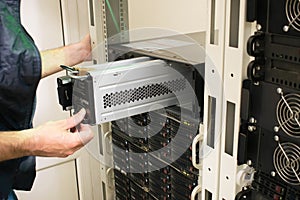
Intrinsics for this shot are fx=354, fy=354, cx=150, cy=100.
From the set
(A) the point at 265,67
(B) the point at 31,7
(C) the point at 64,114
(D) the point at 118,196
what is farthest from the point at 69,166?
(A) the point at 265,67

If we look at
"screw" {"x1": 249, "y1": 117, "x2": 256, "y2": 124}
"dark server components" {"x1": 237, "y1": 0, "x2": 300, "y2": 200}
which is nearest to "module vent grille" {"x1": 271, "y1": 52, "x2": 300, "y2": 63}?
"dark server components" {"x1": 237, "y1": 0, "x2": 300, "y2": 200}

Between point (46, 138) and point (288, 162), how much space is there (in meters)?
0.74

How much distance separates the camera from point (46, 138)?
1.16 m

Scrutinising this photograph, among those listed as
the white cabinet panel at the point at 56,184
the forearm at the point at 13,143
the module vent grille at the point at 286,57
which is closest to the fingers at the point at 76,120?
the forearm at the point at 13,143

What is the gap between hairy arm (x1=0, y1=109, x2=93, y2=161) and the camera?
3.76ft

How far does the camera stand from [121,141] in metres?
1.73

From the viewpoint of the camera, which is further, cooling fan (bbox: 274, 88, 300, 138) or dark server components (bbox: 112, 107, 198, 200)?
dark server components (bbox: 112, 107, 198, 200)

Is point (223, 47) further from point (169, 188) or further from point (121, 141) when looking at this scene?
point (121, 141)

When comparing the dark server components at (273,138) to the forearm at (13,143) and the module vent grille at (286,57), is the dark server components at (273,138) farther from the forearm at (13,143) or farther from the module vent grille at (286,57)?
the forearm at (13,143)

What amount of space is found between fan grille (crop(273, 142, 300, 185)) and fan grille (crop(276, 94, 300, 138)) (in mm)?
39

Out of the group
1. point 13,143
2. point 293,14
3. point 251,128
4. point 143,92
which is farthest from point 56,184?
point 293,14

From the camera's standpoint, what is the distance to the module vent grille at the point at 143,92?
1.17 metres

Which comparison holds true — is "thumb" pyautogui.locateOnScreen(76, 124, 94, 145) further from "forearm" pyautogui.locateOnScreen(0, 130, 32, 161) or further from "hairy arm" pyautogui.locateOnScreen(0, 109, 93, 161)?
"forearm" pyautogui.locateOnScreen(0, 130, 32, 161)

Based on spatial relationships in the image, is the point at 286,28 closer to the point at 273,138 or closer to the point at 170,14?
the point at 273,138
